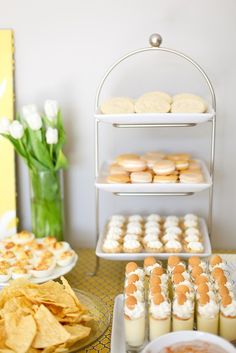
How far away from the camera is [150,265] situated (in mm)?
1498

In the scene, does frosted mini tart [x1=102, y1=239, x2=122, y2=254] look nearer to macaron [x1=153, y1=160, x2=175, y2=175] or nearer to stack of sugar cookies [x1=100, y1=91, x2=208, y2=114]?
macaron [x1=153, y1=160, x2=175, y2=175]

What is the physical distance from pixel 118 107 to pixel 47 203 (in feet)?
1.35

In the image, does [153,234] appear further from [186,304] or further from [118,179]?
[186,304]

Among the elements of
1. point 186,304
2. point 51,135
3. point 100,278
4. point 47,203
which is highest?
point 51,135

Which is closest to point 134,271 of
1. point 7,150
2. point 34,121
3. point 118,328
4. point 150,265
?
point 150,265

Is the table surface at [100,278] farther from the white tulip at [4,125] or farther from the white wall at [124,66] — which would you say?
the white tulip at [4,125]

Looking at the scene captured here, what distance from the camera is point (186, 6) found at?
181cm

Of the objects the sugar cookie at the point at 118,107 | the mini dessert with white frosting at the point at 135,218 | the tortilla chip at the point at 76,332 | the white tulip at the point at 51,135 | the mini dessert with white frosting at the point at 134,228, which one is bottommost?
the tortilla chip at the point at 76,332

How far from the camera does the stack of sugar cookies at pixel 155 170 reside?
1.65m

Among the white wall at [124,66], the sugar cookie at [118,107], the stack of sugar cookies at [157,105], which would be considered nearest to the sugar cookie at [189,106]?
the stack of sugar cookies at [157,105]

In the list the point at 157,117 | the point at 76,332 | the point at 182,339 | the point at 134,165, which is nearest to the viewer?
the point at 182,339

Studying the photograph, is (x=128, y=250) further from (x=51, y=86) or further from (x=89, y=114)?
(x=51, y=86)

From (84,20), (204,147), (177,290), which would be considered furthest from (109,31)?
(177,290)

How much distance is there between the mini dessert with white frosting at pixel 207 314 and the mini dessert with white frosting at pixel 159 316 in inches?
2.8
